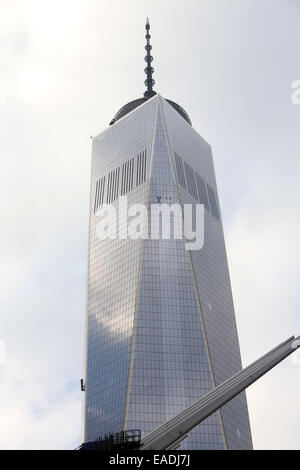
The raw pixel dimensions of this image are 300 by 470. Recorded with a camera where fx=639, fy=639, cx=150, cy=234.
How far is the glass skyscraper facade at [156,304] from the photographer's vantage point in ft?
411

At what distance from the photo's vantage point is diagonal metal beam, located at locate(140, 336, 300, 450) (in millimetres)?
35625

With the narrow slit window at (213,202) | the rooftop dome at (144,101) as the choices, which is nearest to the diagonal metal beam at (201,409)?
the narrow slit window at (213,202)

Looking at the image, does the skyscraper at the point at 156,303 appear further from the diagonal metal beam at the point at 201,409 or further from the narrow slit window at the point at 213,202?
the diagonal metal beam at the point at 201,409

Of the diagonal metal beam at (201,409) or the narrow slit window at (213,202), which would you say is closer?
the diagonal metal beam at (201,409)

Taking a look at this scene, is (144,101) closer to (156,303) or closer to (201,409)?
(156,303)

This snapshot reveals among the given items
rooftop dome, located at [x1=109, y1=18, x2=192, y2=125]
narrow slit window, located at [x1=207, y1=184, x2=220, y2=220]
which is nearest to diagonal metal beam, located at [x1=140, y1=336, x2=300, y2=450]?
narrow slit window, located at [x1=207, y1=184, x2=220, y2=220]

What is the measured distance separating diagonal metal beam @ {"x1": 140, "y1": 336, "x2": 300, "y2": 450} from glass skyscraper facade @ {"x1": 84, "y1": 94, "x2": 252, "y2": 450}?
78.4m

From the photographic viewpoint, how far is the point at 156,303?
13462cm

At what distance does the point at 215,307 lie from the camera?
477ft

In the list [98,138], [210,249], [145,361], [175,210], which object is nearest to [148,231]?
[175,210]

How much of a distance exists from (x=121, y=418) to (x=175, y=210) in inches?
1930

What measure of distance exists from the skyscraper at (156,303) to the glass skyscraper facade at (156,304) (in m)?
0.21

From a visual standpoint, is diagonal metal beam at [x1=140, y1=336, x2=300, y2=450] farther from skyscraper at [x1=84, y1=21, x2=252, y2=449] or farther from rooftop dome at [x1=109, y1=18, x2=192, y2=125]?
rooftop dome at [x1=109, y1=18, x2=192, y2=125]

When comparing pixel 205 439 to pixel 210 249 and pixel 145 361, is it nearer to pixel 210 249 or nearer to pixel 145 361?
pixel 145 361
